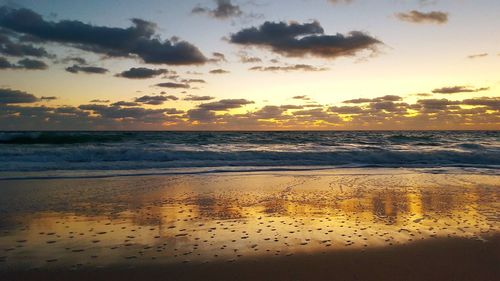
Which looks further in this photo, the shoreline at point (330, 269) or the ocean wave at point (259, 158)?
the ocean wave at point (259, 158)

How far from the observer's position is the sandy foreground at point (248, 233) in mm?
4754

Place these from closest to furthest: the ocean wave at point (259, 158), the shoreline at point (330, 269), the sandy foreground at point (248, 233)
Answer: the shoreline at point (330, 269) < the sandy foreground at point (248, 233) < the ocean wave at point (259, 158)

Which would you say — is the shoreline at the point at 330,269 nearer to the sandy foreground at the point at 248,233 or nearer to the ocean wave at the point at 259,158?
the sandy foreground at the point at 248,233

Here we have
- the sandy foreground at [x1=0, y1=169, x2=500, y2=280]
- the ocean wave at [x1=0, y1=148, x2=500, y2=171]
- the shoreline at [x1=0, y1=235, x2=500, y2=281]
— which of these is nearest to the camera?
the shoreline at [x1=0, y1=235, x2=500, y2=281]

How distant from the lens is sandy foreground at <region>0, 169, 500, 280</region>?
4.75 meters

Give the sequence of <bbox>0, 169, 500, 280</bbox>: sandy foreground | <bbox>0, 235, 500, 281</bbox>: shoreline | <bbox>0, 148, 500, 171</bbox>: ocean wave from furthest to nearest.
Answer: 1. <bbox>0, 148, 500, 171</bbox>: ocean wave
2. <bbox>0, 169, 500, 280</bbox>: sandy foreground
3. <bbox>0, 235, 500, 281</bbox>: shoreline

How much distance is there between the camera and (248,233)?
6316mm

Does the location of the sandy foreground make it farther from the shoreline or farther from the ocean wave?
the ocean wave

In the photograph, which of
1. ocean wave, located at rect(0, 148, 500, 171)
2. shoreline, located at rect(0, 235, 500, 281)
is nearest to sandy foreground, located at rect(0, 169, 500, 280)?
shoreline, located at rect(0, 235, 500, 281)

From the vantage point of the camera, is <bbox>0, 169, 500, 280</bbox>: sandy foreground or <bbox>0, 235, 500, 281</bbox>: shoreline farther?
<bbox>0, 169, 500, 280</bbox>: sandy foreground

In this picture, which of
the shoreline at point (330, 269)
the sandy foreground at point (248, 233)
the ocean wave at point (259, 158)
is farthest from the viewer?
the ocean wave at point (259, 158)

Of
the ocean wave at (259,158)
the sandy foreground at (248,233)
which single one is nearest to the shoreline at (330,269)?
the sandy foreground at (248,233)

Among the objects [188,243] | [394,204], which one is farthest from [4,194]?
[394,204]

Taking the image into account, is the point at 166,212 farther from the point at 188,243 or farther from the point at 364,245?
the point at 364,245
